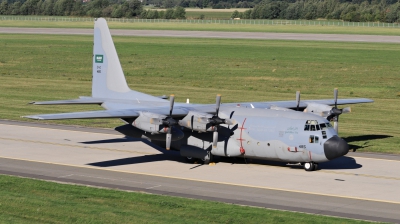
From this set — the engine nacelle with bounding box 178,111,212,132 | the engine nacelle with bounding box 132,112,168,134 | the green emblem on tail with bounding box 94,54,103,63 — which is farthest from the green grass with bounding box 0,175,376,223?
the green emblem on tail with bounding box 94,54,103,63

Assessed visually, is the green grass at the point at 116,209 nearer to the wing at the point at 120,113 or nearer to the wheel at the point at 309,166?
the wing at the point at 120,113

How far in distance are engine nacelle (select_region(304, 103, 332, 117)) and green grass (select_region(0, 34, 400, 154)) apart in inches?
179

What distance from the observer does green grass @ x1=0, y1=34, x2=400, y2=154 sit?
5685 cm

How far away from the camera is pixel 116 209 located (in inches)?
1081

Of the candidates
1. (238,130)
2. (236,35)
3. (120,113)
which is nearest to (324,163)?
(238,130)

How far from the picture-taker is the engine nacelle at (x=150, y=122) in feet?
113

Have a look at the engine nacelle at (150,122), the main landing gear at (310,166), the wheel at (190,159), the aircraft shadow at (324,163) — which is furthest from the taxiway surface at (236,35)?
the engine nacelle at (150,122)

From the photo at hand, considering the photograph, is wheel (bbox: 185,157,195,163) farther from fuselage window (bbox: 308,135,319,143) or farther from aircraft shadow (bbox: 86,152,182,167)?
fuselage window (bbox: 308,135,319,143)

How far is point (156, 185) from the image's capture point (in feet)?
107

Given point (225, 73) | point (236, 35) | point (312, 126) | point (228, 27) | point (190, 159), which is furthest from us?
point (228, 27)

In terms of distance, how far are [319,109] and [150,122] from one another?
10223 millimetres

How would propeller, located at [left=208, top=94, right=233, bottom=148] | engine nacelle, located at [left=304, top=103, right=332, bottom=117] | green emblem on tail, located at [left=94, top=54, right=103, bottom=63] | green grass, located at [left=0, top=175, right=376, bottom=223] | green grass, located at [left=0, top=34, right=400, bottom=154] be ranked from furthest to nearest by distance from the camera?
1. green grass, located at [left=0, top=34, right=400, bottom=154]
2. green emblem on tail, located at [left=94, top=54, right=103, bottom=63]
3. engine nacelle, located at [left=304, top=103, right=332, bottom=117]
4. propeller, located at [left=208, top=94, right=233, bottom=148]
5. green grass, located at [left=0, top=175, right=376, bottom=223]

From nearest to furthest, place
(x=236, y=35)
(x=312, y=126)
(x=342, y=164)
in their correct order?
(x=312, y=126) → (x=342, y=164) → (x=236, y=35)

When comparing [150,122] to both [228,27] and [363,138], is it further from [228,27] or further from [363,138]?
[228,27]
